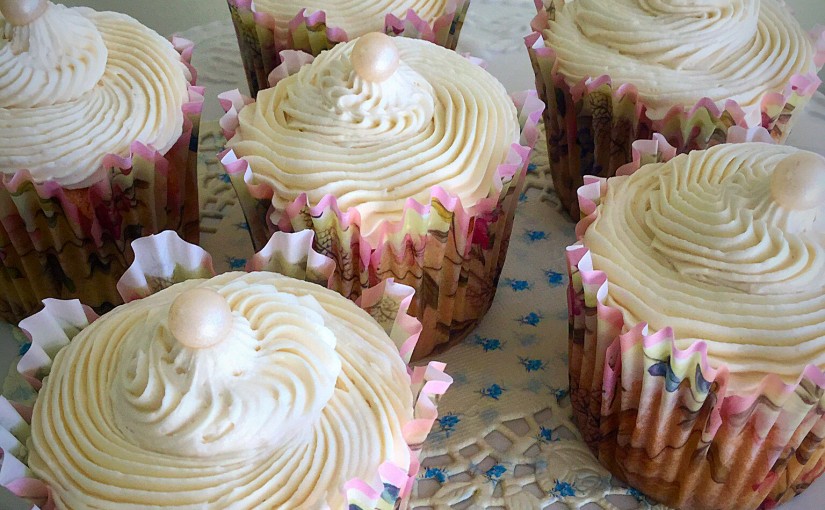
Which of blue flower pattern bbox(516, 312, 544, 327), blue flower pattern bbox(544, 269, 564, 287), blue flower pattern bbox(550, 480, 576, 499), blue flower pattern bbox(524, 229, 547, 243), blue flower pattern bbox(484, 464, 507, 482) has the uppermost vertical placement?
blue flower pattern bbox(524, 229, 547, 243)

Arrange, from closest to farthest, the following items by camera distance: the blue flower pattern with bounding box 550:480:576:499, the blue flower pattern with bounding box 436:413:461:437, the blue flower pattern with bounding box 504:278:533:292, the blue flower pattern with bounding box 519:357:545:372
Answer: the blue flower pattern with bounding box 550:480:576:499 < the blue flower pattern with bounding box 436:413:461:437 < the blue flower pattern with bounding box 519:357:545:372 < the blue flower pattern with bounding box 504:278:533:292

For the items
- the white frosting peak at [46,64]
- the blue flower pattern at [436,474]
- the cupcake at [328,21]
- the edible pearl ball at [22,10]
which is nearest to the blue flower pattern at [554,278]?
the blue flower pattern at [436,474]

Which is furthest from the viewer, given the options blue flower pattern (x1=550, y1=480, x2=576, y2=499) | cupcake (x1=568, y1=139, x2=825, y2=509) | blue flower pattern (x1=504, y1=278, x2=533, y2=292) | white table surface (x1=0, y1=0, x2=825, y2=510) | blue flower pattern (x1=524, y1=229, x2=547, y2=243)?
white table surface (x1=0, y1=0, x2=825, y2=510)

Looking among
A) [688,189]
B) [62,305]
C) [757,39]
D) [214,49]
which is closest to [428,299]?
[688,189]

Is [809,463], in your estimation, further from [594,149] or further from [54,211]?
[54,211]

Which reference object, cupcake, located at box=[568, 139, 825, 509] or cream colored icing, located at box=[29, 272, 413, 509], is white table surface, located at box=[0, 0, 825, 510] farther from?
cupcake, located at box=[568, 139, 825, 509]

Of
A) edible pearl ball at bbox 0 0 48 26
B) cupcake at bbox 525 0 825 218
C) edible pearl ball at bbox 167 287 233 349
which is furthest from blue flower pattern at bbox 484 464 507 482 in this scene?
edible pearl ball at bbox 0 0 48 26

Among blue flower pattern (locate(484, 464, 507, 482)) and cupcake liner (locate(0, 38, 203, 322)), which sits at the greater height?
cupcake liner (locate(0, 38, 203, 322))
